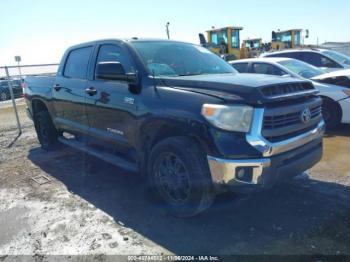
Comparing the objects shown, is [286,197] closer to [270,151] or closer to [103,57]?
[270,151]

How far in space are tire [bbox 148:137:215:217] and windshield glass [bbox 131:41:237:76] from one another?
1.00 metres

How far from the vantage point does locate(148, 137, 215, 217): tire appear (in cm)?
343

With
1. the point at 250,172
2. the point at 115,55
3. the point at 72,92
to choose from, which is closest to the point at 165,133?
the point at 250,172

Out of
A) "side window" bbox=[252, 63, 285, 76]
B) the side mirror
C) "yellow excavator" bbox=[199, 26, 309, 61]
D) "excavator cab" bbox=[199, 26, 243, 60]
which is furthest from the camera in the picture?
"excavator cab" bbox=[199, 26, 243, 60]

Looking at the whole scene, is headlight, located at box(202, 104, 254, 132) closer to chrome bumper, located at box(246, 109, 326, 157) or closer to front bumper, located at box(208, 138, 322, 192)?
chrome bumper, located at box(246, 109, 326, 157)

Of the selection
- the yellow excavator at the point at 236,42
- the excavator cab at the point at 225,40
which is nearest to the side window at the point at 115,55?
the yellow excavator at the point at 236,42

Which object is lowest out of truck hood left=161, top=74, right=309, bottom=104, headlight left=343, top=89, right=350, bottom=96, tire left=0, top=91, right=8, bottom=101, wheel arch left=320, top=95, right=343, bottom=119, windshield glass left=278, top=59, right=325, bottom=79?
tire left=0, top=91, right=8, bottom=101

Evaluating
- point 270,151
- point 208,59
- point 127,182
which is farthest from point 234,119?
point 127,182

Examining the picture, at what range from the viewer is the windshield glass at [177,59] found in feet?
13.9

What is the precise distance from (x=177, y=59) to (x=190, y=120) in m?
1.40

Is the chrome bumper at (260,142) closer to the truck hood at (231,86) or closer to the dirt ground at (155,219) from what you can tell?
the truck hood at (231,86)

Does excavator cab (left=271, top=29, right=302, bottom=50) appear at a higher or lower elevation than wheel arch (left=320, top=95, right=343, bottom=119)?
higher

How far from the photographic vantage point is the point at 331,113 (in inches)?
289

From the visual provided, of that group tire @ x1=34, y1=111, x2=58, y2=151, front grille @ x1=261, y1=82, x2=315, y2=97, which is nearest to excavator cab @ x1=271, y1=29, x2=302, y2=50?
tire @ x1=34, y1=111, x2=58, y2=151
